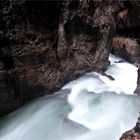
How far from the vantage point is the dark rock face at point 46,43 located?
6.42 metres

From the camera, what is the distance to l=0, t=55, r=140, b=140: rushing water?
6375 mm

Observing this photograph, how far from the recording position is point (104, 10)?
8.27 m

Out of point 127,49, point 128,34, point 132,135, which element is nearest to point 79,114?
point 132,135

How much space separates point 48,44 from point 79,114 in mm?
1839

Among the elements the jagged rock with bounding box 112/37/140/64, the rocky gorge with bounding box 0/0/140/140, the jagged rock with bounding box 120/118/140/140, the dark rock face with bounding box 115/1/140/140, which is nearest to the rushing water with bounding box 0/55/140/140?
the rocky gorge with bounding box 0/0/140/140

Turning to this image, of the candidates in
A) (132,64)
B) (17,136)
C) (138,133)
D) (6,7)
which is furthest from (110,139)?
(132,64)

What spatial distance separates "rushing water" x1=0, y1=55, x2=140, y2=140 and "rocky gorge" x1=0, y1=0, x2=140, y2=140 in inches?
11.7

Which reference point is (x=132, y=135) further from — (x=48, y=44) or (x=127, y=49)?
(x=127, y=49)

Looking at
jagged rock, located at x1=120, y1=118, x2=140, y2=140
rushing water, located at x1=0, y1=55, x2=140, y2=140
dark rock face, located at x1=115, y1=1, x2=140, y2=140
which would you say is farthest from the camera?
dark rock face, located at x1=115, y1=1, x2=140, y2=140

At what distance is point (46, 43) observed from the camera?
7.07 meters

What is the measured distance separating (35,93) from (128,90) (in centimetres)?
274

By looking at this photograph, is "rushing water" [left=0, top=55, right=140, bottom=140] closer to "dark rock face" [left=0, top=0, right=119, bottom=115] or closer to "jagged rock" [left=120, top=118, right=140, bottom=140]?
"dark rock face" [left=0, top=0, right=119, bottom=115]

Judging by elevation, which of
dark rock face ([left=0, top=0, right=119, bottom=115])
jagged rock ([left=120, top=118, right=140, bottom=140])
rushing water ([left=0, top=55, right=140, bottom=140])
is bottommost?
rushing water ([left=0, top=55, right=140, bottom=140])

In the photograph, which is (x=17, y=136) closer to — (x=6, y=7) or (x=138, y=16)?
(x=6, y=7)
